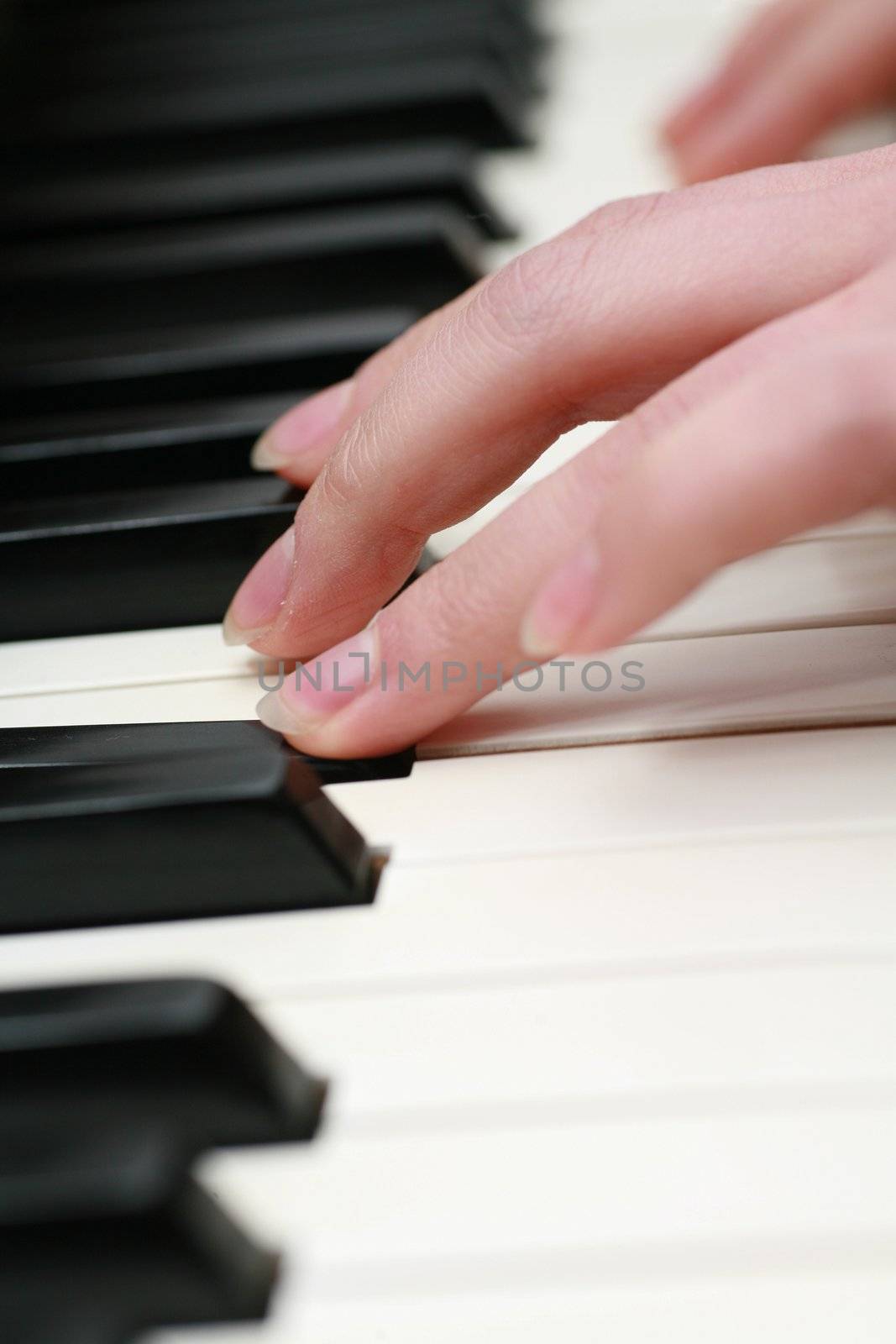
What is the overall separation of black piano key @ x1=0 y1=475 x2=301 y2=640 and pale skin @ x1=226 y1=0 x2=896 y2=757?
66 mm

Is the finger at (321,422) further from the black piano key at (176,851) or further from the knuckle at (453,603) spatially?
the black piano key at (176,851)

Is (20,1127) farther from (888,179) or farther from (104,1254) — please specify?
(888,179)

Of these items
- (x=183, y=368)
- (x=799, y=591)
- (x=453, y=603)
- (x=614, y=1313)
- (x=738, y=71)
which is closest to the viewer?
(x=614, y=1313)

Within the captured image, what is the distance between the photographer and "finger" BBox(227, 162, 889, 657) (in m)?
0.77

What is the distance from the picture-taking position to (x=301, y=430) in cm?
97

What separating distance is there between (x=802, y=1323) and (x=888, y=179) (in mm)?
632

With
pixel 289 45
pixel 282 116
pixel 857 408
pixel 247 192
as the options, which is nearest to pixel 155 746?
pixel 857 408

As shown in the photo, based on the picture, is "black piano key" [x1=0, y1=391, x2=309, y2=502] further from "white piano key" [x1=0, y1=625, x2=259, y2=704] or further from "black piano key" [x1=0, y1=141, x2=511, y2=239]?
"black piano key" [x1=0, y1=141, x2=511, y2=239]

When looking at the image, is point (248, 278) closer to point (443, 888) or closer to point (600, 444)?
point (600, 444)

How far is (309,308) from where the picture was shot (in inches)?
46.1

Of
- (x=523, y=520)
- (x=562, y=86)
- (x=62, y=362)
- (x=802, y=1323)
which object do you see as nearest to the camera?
(x=802, y=1323)

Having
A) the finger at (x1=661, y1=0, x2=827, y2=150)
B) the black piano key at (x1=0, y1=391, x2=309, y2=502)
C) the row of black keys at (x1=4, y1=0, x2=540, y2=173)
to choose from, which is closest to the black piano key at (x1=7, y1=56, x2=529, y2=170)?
the row of black keys at (x1=4, y1=0, x2=540, y2=173)

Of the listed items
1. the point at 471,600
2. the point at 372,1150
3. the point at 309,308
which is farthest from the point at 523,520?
the point at 309,308

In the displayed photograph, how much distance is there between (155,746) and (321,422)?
0.35 meters
